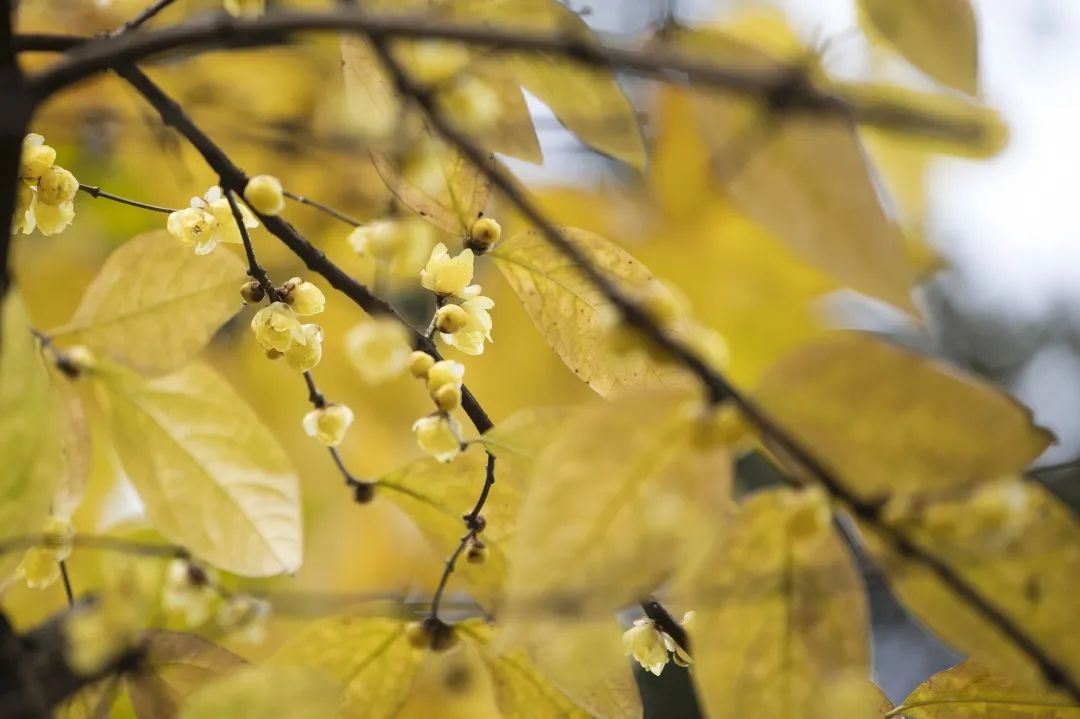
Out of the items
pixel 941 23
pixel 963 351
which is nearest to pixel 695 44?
pixel 941 23

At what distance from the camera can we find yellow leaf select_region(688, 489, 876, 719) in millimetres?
269

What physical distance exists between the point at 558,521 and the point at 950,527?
9 centimetres

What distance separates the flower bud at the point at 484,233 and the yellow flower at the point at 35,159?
0.54 ft

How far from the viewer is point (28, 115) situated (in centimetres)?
26

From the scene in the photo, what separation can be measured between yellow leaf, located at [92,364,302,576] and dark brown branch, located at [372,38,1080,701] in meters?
0.23

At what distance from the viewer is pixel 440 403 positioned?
1.23ft

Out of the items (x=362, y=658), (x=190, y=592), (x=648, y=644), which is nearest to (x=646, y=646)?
(x=648, y=644)

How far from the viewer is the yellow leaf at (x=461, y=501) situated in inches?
16.2

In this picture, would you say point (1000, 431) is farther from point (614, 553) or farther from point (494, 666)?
point (494, 666)

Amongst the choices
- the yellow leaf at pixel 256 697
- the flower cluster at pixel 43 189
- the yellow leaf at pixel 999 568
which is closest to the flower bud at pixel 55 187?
→ the flower cluster at pixel 43 189

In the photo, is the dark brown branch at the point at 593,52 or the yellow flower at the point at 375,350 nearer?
the dark brown branch at the point at 593,52

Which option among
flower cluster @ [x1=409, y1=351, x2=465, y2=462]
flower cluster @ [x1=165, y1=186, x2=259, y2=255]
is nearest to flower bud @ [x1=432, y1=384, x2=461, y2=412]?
flower cluster @ [x1=409, y1=351, x2=465, y2=462]

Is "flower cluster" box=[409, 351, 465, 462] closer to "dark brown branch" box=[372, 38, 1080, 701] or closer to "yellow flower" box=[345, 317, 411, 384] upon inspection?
"yellow flower" box=[345, 317, 411, 384]

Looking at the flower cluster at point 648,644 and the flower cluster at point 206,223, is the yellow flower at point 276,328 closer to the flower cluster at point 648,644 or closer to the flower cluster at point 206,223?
the flower cluster at point 206,223
